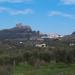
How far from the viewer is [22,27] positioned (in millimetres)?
112438

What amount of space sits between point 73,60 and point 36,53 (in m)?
6.71

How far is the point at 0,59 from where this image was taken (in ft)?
163

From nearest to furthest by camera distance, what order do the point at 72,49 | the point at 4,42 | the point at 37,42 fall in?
the point at 72,49 < the point at 4,42 < the point at 37,42

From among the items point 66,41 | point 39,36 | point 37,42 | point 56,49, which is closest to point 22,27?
point 39,36

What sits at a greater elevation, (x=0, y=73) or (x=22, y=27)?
(x=22, y=27)

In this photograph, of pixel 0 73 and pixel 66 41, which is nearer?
pixel 0 73

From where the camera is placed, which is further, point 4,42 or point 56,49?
point 4,42

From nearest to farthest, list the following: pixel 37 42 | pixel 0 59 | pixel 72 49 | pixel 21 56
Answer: pixel 0 59
pixel 21 56
pixel 72 49
pixel 37 42

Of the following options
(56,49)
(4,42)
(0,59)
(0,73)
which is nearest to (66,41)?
(4,42)

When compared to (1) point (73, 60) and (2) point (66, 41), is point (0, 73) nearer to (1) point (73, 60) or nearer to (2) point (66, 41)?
(1) point (73, 60)

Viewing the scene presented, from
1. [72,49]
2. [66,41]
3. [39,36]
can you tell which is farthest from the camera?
[39,36]

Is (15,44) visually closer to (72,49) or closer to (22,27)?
(72,49)

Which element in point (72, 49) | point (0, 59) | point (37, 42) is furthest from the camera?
point (37, 42)

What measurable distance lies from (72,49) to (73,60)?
→ 4291 millimetres
